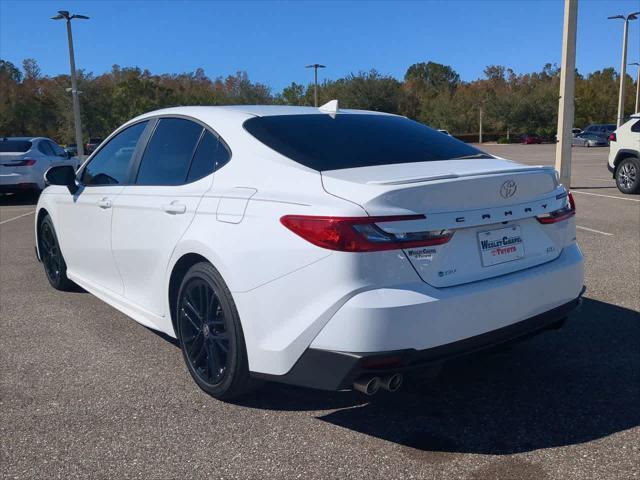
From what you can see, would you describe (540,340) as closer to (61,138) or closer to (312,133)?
(312,133)

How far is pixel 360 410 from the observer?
3346mm

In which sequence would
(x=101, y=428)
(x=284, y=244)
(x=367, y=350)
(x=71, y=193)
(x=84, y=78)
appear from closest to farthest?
(x=367, y=350) → (x=284, y=244) → (x=101, y=428) → (x=71, y=193) → (x=84, y=78)

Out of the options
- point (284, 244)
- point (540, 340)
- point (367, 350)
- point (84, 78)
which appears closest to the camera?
point (367, 350)

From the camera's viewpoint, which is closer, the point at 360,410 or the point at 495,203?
the point at 495,203

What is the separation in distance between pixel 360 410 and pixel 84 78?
50.1 m

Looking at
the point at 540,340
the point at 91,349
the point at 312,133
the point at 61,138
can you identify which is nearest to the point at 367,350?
the point at 312,133

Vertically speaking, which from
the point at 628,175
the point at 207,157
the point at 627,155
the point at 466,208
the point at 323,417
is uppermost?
the point at 207,157

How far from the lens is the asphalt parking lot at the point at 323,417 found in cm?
281

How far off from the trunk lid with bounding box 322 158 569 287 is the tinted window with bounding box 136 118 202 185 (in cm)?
114

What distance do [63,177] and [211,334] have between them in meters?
2.35

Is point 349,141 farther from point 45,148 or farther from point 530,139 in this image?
point 530,139

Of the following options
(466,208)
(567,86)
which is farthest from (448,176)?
(567,86)

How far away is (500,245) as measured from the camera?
300 cm

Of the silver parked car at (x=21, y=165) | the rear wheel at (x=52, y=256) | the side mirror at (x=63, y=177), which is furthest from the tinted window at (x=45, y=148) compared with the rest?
the side mirror at (x=63, y=177)
